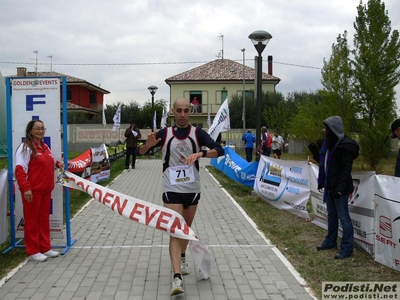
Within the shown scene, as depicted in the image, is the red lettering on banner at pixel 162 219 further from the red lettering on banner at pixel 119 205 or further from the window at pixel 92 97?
the window at pixel 92 97

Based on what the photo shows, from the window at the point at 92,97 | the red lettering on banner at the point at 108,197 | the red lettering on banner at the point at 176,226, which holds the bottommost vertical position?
the red lettering on banner at the point at 176,226

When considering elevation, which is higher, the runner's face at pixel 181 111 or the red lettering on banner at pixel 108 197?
the runner's face at pixel 181 111

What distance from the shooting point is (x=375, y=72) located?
19.9m

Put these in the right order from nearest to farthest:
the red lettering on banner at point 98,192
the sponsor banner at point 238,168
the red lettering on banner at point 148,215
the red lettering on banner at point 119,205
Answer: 1. the red lettering on banner at point 148,215
2. the red lettering on banner at point 119,205
3. the red lettering on banner at point 98,192
4. the sponsor banner at point 238,168

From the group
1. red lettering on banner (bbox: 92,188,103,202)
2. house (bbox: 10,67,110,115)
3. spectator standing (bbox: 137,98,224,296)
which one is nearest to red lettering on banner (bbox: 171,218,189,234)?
spectator standing (bbox: 137,98,224,296)

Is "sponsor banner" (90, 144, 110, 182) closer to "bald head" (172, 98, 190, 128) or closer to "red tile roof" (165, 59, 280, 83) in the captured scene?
"bald head" (172, 98, 190, 128)

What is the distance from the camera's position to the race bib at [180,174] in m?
4.99

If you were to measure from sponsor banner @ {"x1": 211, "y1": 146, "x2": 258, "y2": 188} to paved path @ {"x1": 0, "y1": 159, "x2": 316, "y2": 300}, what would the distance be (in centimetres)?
437

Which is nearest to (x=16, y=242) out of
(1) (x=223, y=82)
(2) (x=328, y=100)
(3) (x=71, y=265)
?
(3) (x=71, y=265)

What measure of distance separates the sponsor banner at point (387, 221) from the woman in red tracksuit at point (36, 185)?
4.14 m

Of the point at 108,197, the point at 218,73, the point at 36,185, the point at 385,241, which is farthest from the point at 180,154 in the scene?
the point at 218,73

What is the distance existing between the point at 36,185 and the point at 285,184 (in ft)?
18.4

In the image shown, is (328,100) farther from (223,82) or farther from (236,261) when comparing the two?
(223,82)

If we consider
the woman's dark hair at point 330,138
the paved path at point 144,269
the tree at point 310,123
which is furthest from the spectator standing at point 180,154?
the tree at point 310,123
